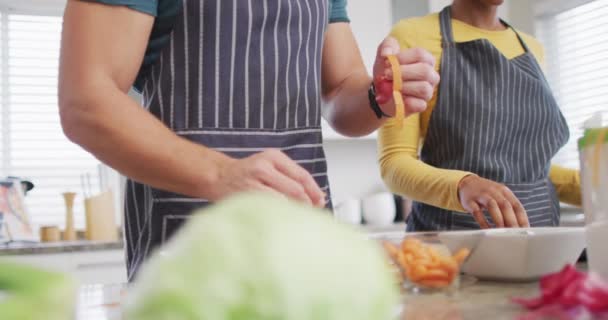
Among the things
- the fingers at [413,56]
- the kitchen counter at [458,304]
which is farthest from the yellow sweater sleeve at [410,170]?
the kitchen counter at [458,304]

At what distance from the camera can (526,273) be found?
772mm

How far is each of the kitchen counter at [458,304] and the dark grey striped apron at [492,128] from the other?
2.18 ft

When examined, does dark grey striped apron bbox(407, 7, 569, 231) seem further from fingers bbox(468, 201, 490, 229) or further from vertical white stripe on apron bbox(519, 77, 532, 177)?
fingers bbox(468, 201, 490, 229)

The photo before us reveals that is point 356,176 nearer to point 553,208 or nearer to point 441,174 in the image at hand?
point 553,208

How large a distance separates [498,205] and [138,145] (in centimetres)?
56

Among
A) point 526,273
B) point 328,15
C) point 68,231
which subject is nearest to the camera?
point 526,273

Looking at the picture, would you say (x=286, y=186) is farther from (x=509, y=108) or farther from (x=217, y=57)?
Answer: (x=509, y=108)

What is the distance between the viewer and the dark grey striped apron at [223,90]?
0.99 meters

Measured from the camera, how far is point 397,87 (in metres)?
Result: 0.92

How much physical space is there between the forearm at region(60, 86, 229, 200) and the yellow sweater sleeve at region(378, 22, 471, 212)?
1.83 ft

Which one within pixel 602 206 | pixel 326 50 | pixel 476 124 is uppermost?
pixel 326 50

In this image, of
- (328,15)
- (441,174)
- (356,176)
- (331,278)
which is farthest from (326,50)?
(356,176)

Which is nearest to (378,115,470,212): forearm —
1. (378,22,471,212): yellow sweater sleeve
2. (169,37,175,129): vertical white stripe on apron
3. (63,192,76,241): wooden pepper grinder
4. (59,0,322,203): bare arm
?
(378,22,471,212): yellow sweater sleeve

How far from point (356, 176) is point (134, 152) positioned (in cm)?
295
